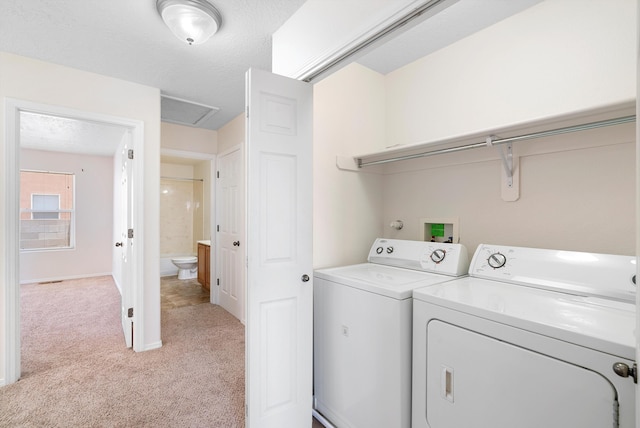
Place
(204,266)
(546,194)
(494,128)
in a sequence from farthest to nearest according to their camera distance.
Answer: (204,266)
(546,194)
(494,128)

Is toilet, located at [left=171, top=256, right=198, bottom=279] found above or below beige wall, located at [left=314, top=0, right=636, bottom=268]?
below

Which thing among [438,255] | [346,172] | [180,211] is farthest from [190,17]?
[180,211]

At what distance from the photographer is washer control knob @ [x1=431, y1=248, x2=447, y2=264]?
5.67 feet

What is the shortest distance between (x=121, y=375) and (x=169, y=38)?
2.42 meters

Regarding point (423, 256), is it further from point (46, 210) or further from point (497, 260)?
point (46, 210)

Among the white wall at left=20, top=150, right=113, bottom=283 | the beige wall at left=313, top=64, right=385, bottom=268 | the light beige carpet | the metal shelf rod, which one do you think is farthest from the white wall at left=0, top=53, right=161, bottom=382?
the white wall at left=20, top=150, right=113, bottom=283

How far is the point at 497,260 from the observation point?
1.54 m

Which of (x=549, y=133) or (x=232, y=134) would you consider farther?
(x=232, y=134)

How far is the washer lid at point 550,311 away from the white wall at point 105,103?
2.39 metres

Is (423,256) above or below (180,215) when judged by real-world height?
below

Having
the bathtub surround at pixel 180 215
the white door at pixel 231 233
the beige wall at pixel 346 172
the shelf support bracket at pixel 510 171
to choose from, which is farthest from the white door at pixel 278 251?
the bathtub surround at pixel 180 215

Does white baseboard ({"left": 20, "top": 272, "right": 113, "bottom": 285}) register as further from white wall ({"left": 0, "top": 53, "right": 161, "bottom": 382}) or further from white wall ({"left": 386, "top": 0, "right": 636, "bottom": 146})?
white wall ({"left": 386, "top": 0, "right": 636, "bottom": 146})

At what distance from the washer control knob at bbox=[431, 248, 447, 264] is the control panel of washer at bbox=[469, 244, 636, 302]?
0.16 metres

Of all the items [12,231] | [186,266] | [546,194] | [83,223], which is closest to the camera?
[546,194]
